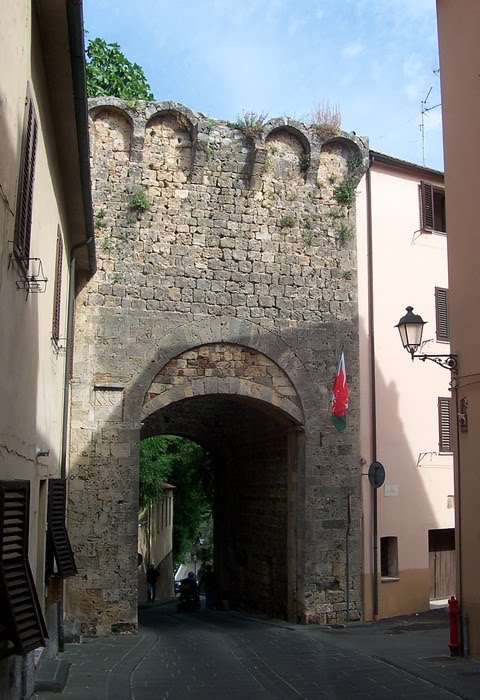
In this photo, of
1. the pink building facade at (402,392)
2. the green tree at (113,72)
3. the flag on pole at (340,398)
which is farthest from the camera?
the green tree at (113,72)

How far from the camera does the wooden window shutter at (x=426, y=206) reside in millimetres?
15023

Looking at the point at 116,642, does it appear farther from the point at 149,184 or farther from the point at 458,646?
the point at 149,184

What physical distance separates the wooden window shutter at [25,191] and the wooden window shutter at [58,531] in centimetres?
405

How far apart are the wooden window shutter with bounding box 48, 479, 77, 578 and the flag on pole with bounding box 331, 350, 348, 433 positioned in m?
5.26

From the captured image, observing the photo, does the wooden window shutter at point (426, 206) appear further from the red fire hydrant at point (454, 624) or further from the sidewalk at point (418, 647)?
the red fire hydrant at point (454, 624)

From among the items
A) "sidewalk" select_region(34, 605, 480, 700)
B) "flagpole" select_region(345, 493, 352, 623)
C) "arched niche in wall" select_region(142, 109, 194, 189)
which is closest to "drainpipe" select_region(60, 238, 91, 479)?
"sidewalk" select_region(34, 605, 480, 700)

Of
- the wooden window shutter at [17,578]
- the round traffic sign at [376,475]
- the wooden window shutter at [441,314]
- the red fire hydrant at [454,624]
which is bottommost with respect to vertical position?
the red fire hydrant at [454,624]

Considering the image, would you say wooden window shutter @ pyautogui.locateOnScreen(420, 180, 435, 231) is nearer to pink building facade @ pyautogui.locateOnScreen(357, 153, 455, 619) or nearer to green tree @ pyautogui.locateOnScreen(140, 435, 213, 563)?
pink building facade @ pyautogui.locateOnScreen(357, 153, 455, 619)

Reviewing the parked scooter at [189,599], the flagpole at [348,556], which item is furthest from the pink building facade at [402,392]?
the parked scooter at [189,599]

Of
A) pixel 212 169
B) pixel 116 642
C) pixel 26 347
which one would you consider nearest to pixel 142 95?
pixel 212 169

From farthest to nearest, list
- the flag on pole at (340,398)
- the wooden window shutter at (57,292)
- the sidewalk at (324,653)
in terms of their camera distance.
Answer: the flag on pole at (340,398)
the wooden window shutter at (57,292)
the sidewalk at (324,653)

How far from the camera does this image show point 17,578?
520cm

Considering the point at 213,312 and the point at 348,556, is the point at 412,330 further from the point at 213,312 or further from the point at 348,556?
the point at 348,556

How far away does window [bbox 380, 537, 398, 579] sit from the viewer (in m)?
14.0
